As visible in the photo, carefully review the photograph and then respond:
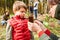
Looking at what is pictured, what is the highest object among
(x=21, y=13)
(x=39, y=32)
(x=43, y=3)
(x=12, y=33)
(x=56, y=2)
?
(x=56, y=2)

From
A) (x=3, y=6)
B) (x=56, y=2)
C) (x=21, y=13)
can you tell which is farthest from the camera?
(x=3, y=6)

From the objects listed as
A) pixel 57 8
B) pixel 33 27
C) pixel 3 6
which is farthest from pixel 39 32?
pixel 3 6

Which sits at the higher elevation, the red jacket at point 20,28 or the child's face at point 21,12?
the child's face at point 21,12

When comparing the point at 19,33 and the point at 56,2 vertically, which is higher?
the point at 56,2

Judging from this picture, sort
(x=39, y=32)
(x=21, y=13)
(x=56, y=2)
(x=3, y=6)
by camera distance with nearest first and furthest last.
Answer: (x=39, y=32), (x=56, y=2), (x=21, y=13), (x=3, y=6)

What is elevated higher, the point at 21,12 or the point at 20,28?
the point at 21,12

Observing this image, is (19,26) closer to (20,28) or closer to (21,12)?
(20,28)

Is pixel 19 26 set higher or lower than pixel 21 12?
lower

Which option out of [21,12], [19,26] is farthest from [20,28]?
[21,12]

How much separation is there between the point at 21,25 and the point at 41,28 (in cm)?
196

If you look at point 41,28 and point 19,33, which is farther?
point 19,33

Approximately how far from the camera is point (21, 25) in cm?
383

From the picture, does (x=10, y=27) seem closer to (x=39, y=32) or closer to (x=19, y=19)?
(x=19, y=19)

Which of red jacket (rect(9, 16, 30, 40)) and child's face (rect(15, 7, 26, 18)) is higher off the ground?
child's face (rect(15, 7, 26, 18))
